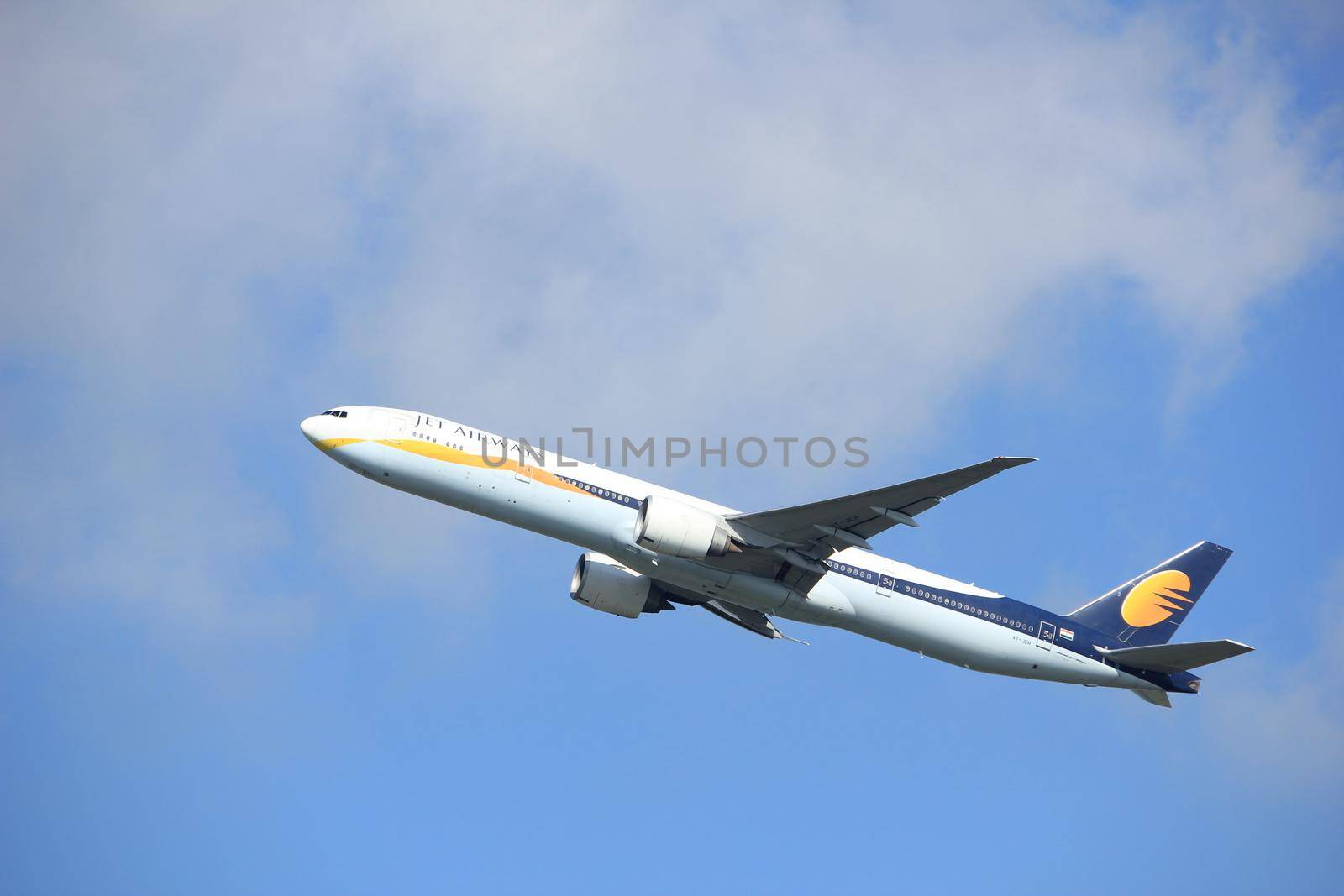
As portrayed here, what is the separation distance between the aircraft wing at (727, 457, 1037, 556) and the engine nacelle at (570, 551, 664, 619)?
6.69 metres

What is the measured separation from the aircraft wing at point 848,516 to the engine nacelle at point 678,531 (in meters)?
1.16

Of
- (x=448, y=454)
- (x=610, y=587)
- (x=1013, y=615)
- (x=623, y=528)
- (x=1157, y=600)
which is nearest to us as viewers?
(x=448, y=454)

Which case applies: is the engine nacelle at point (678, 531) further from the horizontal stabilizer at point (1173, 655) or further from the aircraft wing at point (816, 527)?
the horizontal stabilizer at point (1173, 655)

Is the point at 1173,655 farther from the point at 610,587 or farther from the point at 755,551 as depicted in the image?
the point at 610,587

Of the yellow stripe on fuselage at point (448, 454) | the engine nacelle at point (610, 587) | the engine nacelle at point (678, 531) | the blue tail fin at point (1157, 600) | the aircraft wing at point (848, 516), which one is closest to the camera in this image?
the aircraft wing at point (848, 516)

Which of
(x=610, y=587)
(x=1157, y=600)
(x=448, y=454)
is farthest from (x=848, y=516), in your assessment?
(x=1157, y=600)

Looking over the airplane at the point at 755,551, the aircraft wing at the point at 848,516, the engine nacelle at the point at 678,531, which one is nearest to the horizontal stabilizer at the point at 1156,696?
the airplane at the point at 755,551

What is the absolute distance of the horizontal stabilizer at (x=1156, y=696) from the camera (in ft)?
150

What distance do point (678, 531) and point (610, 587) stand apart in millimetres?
7578

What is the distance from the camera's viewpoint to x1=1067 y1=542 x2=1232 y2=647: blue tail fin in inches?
1864

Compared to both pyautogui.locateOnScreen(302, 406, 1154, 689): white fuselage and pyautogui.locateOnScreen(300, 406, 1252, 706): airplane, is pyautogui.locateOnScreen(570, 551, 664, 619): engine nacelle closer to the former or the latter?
pyautogui.locateOnScreen(300, 406, 1252, 706): airplane

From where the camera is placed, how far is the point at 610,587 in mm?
45500

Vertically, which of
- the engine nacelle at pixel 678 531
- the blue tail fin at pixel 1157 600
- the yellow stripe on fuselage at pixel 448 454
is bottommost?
the engine nacelle at pixel 678 531

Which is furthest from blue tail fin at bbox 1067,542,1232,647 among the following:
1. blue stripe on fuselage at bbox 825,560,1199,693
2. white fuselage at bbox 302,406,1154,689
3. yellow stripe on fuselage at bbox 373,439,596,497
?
yellow stripe on fuselage at bbox 373,439,596,497
